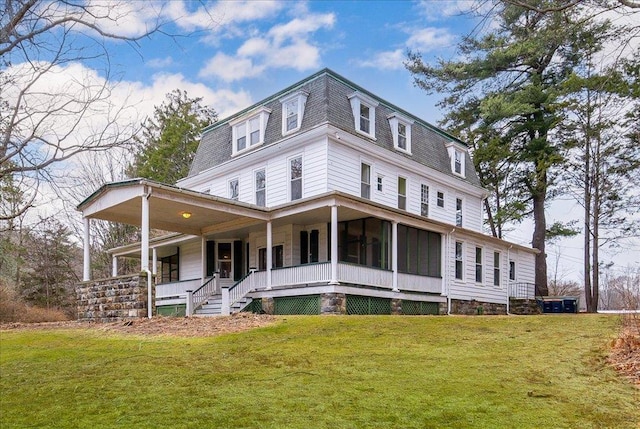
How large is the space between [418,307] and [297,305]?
4903mm

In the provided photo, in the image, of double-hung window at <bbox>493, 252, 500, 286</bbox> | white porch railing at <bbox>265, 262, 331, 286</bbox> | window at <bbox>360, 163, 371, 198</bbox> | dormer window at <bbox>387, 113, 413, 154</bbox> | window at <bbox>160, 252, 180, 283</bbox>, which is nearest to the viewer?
white porch railing at <bbox>265, 262, 331, 286</bbox>

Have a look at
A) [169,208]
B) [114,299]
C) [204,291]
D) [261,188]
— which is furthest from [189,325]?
[261,188]

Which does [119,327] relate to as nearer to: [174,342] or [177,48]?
[174,342]

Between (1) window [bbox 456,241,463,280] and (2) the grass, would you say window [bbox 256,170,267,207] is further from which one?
(2) the grass

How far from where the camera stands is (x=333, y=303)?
14.7m

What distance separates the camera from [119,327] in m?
11.6

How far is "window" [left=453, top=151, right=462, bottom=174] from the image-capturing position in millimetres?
23752

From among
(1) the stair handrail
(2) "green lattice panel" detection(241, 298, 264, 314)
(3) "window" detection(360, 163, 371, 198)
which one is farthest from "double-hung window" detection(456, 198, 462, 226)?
(1) the stair handrail

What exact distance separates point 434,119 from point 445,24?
23311 millimetres

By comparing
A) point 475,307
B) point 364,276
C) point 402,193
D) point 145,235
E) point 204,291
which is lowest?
point 475,307

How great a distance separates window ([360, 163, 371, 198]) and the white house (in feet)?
0.16

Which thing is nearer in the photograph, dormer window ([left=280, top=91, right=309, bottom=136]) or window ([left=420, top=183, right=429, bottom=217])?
dormer window ([left=280, top=91, right=309, bottom=136])

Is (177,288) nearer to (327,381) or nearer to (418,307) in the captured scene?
(418,307)

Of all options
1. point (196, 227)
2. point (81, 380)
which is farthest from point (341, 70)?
point (81, 380)
